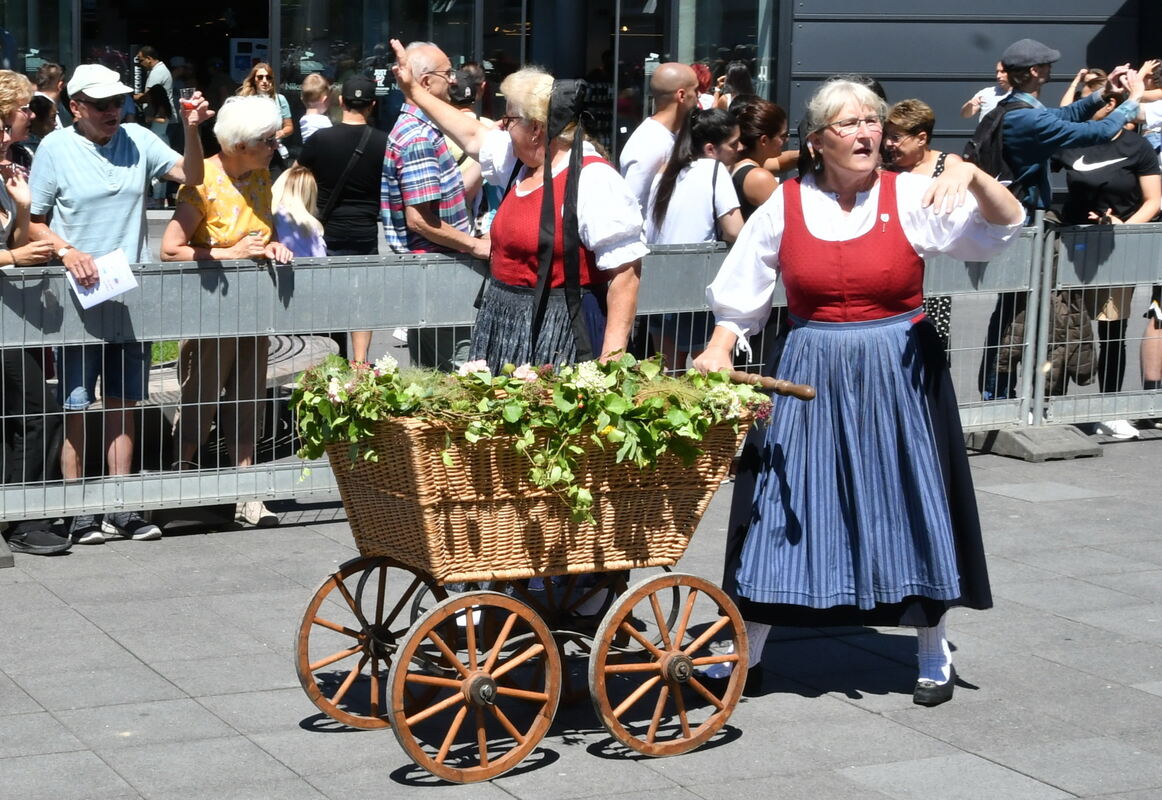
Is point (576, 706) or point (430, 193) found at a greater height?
point (430, 193)

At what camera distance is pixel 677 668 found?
4582mm

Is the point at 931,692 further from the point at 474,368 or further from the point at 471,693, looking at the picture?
the point at 474,368

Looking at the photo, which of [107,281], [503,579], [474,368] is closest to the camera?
[503,579]

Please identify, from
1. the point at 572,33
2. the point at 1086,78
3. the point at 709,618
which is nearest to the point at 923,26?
the point at 572,33

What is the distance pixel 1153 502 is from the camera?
7.89 metres

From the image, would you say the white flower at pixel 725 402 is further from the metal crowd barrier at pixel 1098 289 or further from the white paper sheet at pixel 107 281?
the metal crowd barrier at pixel 1098 289

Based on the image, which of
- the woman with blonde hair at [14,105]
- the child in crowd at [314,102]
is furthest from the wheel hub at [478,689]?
the child in crowd at [314,102]

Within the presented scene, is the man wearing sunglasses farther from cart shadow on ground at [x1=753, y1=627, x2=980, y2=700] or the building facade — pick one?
the building facade

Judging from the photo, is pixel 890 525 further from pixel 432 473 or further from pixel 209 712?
pixel 209 712

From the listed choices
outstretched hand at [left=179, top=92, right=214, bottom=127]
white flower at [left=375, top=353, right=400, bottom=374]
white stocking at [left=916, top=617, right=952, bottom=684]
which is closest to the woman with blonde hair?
outstretched hand at [left=179, top=92, right=214, bottom=127]

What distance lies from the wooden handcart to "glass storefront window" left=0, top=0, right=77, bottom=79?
523 inches

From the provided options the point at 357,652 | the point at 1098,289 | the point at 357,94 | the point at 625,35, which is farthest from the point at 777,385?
the point at 625,35

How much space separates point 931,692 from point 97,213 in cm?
389

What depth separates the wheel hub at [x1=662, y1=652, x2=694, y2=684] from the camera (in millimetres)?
4582
